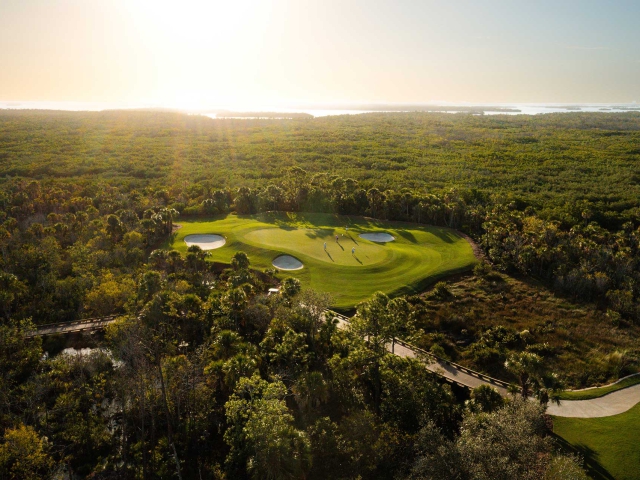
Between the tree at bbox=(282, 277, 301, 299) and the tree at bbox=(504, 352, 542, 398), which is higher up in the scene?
the tree at bbox=(282, 277, 301, 299)

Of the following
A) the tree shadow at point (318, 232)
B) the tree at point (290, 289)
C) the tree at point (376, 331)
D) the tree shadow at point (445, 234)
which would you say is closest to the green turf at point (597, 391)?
the tree at point (376, 331)

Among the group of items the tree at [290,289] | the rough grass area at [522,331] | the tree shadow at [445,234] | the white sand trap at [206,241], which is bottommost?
the rough grass area at [522,331]

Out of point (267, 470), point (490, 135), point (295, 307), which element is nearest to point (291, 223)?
point (295, 307)

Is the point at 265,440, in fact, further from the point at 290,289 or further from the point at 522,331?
the point at 522,331

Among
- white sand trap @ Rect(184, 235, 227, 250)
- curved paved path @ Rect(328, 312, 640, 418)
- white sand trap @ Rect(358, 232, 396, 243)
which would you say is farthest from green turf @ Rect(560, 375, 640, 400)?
white sand trap @ Rect(184, 235, 227, 250)

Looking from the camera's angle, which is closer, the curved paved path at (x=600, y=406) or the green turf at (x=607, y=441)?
the green turf at (x=607, y=441)

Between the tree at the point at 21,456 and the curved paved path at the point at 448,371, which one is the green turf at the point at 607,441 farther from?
the tree at the point at 21,456

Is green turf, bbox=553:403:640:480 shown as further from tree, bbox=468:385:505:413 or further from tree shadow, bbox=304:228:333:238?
tree shadow, bbox=304:228:333:238
